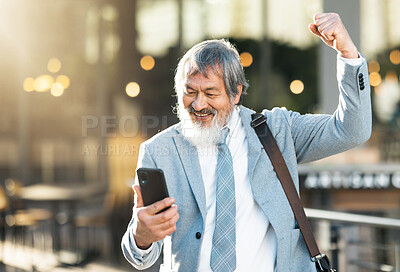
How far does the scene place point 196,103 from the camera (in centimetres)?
193

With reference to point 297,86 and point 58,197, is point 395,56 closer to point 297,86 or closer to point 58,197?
point 297,86

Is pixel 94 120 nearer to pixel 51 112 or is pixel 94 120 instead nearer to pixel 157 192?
pixel 51 112

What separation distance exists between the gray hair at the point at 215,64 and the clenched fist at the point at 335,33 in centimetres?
31

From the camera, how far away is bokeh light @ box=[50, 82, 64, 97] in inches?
366

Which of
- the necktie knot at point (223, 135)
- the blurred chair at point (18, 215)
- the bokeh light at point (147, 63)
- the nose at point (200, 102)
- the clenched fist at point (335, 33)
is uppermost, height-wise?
the bokeh light at point (147, 63)

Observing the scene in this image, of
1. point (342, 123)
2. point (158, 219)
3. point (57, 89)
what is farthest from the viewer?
point (57, 89)

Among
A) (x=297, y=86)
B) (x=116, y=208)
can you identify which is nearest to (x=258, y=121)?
→ (x=116, y=208)

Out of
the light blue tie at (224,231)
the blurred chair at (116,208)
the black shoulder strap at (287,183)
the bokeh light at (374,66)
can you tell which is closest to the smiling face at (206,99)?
the black shoulder strap at (287,183)

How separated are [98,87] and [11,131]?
168cm

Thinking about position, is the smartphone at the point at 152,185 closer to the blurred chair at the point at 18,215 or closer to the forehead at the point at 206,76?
the forehead at the point at 206,76

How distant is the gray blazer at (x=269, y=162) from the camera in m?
1.84

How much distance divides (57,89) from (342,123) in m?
8.04

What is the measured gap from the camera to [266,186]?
1900 millimetres

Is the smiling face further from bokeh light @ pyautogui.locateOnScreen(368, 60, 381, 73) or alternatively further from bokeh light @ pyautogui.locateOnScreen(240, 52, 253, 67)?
bokeh light @ pyautogui.locateOnScreen(368, 60, 381, 73)
